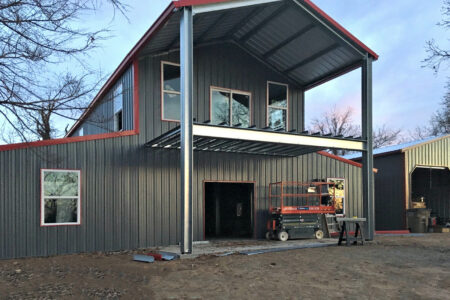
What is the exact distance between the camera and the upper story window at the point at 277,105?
1421cm

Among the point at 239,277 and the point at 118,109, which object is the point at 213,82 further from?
the point at 239,277

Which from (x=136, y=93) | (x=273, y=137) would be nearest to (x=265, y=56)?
(x=273, y=137)

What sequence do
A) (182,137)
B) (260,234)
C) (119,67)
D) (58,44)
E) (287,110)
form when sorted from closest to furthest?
(58,44) → (182,137) → (119,67) → (260,234) → (287,110)

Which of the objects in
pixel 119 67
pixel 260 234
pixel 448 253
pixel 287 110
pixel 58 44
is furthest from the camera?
pixel 287 110

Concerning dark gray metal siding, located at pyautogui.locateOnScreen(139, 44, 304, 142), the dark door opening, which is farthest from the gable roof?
the dark door opening

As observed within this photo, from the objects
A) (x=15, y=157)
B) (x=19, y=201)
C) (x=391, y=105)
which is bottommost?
(x=19, y=201)

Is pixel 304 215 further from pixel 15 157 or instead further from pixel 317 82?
pixel 15 157

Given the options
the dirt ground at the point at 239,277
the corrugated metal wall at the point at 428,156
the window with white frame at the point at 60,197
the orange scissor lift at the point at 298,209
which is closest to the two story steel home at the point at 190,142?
the window with white frame at the point at 60,197

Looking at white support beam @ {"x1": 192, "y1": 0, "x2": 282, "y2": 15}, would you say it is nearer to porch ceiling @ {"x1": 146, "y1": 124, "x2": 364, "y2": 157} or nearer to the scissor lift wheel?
porch ceiling @ {"x1": 146, "y1": 124, "x2": 364, "y2": 157}

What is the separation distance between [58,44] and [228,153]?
7.72 metres

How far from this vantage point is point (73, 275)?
24.6 feet

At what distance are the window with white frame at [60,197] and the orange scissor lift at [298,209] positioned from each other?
6545 mm

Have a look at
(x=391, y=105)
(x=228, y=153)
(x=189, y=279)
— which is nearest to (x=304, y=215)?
(x=228, y=153)

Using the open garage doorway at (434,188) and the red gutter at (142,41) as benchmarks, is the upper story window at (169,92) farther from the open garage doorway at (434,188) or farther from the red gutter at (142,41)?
the open garage doorway at (434,188)
